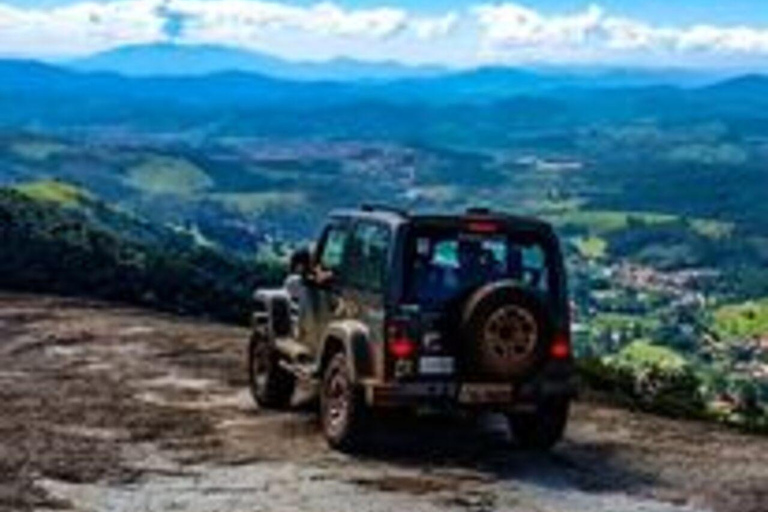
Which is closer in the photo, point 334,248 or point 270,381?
point 334,248

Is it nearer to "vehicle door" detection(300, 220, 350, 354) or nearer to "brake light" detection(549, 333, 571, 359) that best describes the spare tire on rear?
"brake light" detection(549, 333, 571, 359)

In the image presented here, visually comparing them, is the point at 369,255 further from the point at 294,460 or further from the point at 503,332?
the point at 294,460

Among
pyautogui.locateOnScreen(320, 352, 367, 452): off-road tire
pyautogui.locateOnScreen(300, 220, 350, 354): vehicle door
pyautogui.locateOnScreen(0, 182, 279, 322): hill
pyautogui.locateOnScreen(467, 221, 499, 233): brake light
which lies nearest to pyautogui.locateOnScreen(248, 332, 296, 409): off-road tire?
pyautogui.locateOnScreen(300, 220, 350, 354): vehicle door

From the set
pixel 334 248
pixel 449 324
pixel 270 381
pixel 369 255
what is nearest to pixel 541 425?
pixel 449 324

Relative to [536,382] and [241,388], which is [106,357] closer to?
[241,388]

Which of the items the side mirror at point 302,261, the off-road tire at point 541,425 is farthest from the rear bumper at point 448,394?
the side mirror at point 302,261

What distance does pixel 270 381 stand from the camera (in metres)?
19.7

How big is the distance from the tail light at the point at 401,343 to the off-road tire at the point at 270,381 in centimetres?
383

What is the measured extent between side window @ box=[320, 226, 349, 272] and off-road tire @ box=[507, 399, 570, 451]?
2.45m

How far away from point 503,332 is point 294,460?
7.81 feet

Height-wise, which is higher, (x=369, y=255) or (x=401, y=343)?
(x=369, y=255)

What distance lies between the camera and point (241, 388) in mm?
21734

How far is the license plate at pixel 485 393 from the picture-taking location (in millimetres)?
15883

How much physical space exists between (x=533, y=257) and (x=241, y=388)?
20.9 ft
